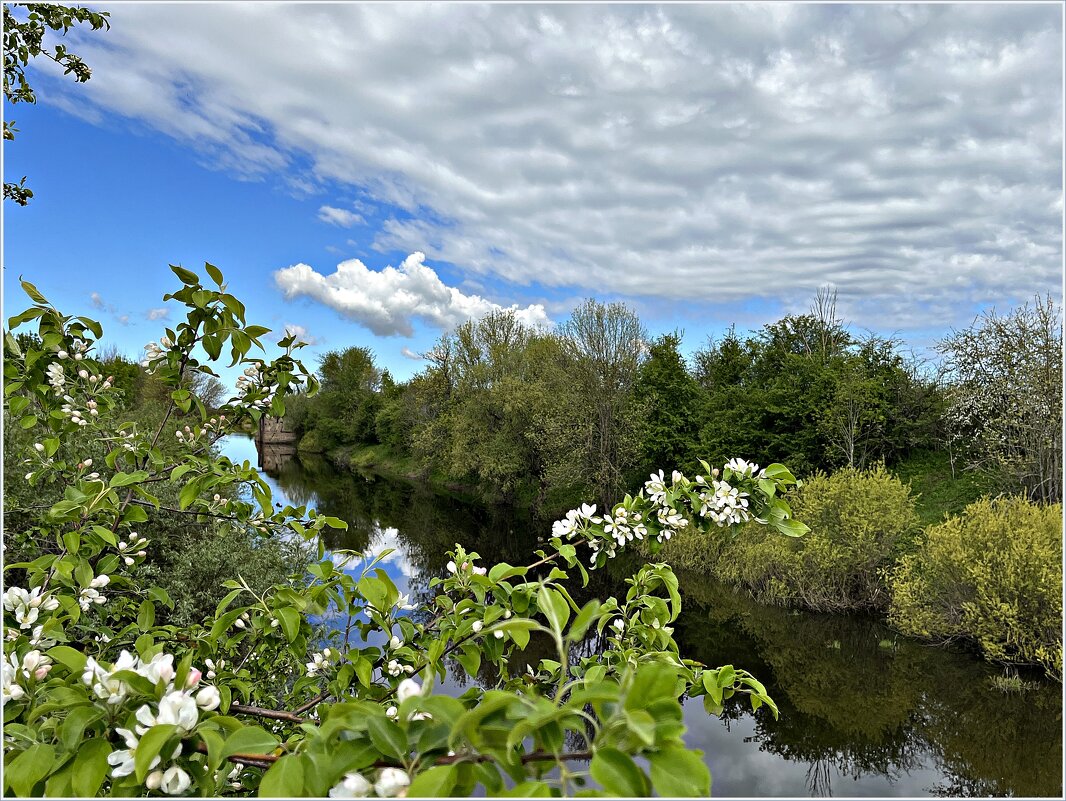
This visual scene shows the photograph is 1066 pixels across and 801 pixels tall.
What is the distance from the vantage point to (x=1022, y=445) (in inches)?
523

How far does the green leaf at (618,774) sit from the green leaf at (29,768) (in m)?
0.81

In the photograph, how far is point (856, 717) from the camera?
8906 millimetres

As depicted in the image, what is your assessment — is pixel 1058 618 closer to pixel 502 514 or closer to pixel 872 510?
pixel 872 510

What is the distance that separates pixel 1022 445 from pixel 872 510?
4.20 metres

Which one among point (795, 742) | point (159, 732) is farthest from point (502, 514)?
point (159, 732)

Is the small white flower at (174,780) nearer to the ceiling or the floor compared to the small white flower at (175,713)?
nearer to the floor

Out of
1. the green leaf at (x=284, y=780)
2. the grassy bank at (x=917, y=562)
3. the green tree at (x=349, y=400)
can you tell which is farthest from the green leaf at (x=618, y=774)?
the green tree at (x=349, y=400)

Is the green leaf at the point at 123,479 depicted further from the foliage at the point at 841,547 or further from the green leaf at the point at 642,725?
the foliage at the point at 841,547

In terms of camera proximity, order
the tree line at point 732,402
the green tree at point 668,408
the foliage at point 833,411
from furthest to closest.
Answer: the green tree at point 668,408
the foliage at point 833,411
the tree line at point 732,402

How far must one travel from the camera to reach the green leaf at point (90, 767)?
0.82 metres

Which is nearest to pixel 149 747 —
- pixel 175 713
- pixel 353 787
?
pixel 175 713

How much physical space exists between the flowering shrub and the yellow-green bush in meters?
10.1

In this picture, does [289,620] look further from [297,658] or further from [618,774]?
[618,774]

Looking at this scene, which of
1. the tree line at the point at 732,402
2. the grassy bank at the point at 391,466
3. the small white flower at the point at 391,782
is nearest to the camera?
the small white flower at the point at 391,782
